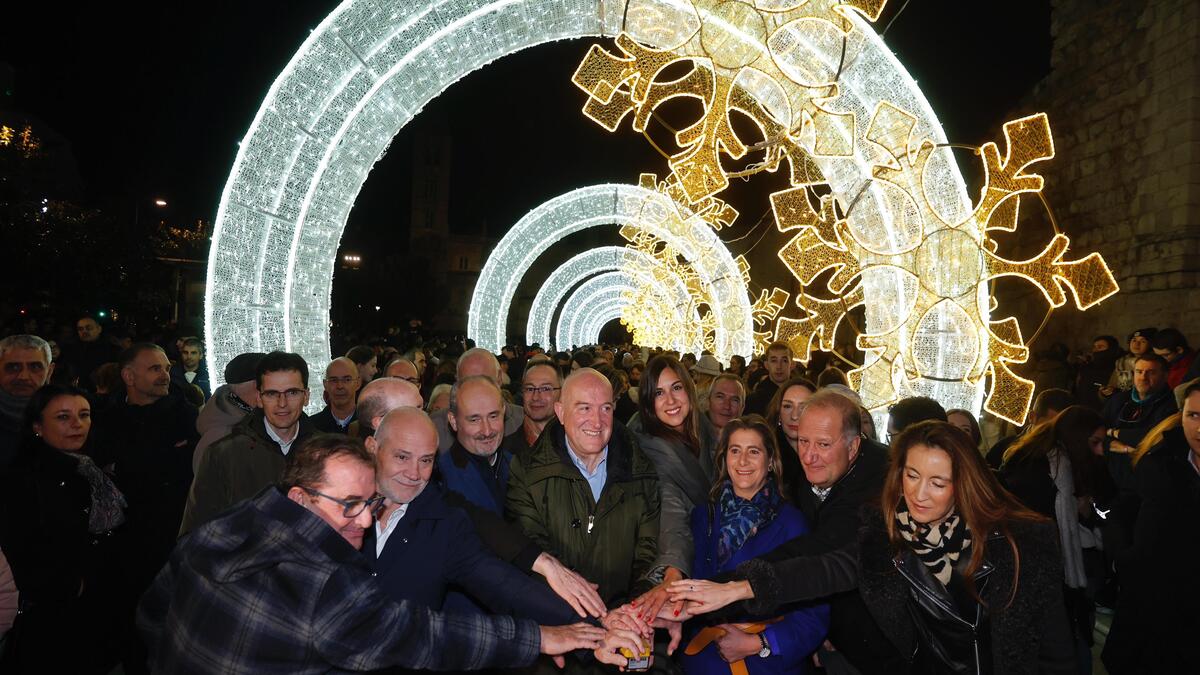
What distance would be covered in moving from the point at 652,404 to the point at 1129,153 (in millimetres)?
10791

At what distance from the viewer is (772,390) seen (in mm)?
9148

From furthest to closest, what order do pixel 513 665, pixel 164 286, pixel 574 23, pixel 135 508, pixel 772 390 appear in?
pixel 164 286 < pixel 772 390 < pixel 574 23 < pixel 135 508 < pixel 513 665

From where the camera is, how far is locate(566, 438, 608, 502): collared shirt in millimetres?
3945

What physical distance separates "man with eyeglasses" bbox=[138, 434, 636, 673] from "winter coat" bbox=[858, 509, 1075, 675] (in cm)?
164

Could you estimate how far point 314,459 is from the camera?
261 cm

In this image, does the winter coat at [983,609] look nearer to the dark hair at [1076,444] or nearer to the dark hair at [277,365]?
the dark hair at [1076,444]

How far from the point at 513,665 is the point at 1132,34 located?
13317 mm

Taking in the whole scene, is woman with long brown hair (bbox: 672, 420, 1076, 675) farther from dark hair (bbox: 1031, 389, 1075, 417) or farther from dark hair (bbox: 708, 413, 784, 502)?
dark hair (bbox: 1031, 389, 1075, 417)

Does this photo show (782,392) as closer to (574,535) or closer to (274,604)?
(574,535)

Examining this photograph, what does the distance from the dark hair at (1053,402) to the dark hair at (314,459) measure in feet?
15.3

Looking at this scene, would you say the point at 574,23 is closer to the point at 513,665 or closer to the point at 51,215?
the point at 513,665

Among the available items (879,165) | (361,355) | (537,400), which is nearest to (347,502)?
(537,400)

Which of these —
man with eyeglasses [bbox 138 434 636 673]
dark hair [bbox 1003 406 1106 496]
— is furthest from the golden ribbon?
dark hair [bbox 1003 406 1106 496]

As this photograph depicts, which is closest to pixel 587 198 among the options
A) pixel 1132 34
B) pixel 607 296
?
pixel 1132 34
